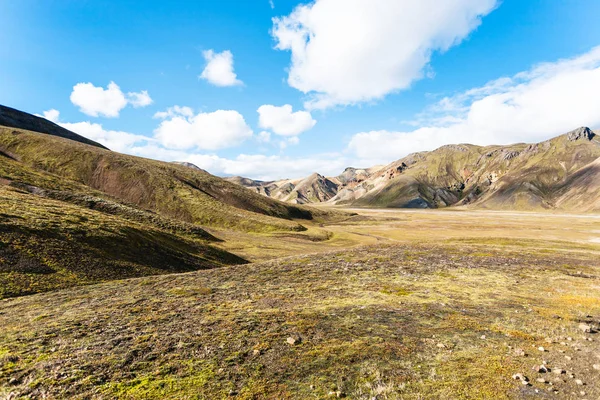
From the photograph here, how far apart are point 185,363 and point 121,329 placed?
17.2 ft

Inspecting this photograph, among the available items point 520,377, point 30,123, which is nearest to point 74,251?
point 520,377

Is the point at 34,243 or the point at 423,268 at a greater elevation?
the point at 34,243

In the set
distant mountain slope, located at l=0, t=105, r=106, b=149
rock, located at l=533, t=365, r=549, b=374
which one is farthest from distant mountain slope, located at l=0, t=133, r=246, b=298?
distant mountain slope, located at l=0, t=105, r=106, b=149

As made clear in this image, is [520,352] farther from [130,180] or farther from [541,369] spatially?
[130,180]

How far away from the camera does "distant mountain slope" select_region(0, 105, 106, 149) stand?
16838cm

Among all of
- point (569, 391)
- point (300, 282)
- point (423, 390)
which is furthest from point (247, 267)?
point (569, 391)

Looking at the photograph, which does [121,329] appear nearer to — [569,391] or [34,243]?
[569,391]

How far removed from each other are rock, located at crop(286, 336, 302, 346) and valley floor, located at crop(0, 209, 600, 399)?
0.10m

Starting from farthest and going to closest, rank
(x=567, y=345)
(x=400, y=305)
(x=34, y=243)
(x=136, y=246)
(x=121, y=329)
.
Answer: (x=136, y=246) → (x=34, y=243) → (x=400, y=305) → (x=121, y=329) → (x=567, y=345)

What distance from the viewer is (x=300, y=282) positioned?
77.3 feet

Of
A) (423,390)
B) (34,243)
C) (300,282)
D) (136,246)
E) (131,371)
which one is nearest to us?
(423,390)

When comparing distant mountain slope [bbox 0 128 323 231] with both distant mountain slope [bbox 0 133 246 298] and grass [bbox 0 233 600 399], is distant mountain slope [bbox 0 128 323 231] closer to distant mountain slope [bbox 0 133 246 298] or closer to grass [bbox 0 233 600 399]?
distant mountain slope [bbox 0 133 246 298]

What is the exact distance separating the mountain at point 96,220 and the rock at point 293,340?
839 inches

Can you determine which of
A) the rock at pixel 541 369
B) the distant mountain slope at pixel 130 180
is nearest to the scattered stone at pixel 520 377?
A: the rock at pixel 541 369
